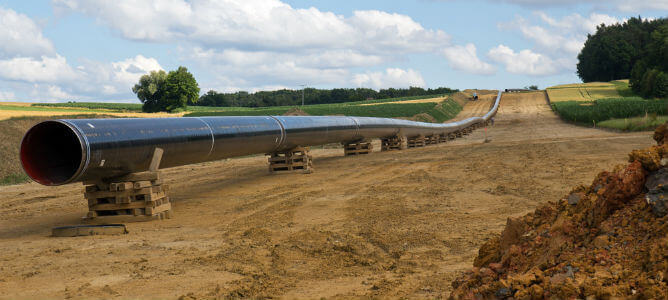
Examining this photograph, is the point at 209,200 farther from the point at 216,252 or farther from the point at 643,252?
the point at 643,252

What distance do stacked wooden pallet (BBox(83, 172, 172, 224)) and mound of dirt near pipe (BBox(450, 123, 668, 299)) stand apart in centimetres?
694

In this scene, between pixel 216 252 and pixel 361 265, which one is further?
pixel 216 252

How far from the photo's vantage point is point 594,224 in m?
Result: 4.38

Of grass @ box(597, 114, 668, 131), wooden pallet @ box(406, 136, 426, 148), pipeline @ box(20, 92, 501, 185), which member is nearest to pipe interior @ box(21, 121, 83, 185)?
pipeline @ box(20, 92, 501, 185)

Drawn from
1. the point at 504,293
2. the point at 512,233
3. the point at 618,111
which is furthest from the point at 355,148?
the point at 618,111

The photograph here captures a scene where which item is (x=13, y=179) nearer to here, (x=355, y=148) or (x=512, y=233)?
(x=355, y=148)

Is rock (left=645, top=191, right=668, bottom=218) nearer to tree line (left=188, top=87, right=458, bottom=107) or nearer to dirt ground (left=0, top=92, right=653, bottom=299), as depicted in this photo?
dirt ground (left=0, top=92, right=653, bottom=299)

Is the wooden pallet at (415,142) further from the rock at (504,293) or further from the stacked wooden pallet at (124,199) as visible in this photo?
the rock at (504,293)

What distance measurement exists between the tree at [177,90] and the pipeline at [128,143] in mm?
72062

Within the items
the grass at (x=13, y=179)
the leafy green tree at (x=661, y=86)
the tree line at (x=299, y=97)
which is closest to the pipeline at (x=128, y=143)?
the grass at (x=13, y=179)

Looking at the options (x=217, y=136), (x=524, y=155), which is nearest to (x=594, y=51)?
(x=524, y=155)

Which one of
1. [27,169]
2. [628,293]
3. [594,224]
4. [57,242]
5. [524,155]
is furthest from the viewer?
[524,155]

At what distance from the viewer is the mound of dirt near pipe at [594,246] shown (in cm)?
366

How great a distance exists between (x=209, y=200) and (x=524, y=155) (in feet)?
35.2
